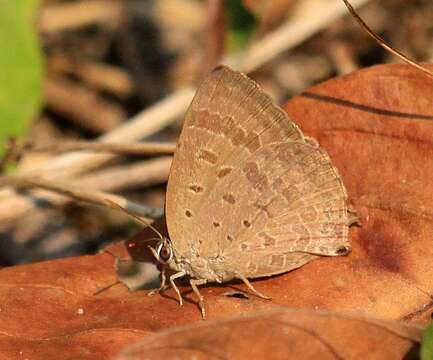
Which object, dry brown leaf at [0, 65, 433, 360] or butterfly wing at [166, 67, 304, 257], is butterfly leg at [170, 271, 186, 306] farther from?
butterfly wing at [166, 67, 304, 257]

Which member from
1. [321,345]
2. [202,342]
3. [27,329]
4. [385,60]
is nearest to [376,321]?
[321,345]

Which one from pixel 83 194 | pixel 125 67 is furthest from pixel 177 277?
pixel 125 67

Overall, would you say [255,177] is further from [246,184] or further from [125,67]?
[125,67]

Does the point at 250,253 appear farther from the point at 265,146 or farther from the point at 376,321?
the point at 376,321

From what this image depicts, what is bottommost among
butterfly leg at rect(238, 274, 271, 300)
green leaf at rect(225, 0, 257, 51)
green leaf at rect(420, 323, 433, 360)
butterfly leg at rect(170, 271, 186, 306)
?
butterfly leg at rect(170, 271, 186, 306)

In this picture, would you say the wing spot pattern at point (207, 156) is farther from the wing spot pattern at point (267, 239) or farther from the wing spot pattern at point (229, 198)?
the wing spot pattern at point (267, 239)

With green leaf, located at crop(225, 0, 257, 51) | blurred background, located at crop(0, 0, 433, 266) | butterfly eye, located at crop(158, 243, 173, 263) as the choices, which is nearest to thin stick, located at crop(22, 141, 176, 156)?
blurred background, located at crop(0, 0, 433, 266)

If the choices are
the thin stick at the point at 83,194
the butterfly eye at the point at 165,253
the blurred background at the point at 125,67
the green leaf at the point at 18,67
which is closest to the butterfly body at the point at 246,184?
the butterfly eye at the point at 165,253
